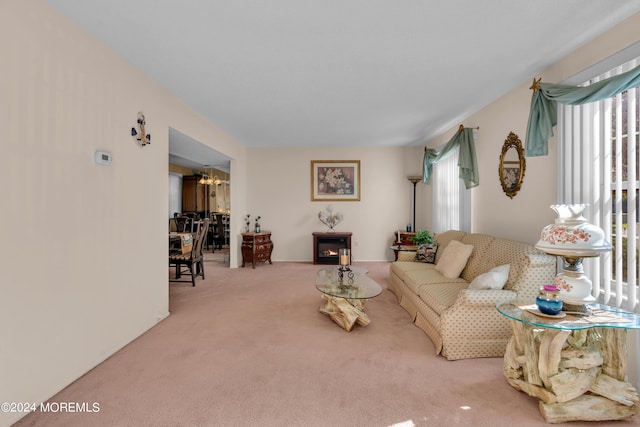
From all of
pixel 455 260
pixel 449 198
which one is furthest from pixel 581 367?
pixel 449 198

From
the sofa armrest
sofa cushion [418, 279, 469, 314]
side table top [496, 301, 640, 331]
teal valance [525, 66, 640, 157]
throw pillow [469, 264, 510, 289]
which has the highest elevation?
teal valance [525, 66, 640, 157]

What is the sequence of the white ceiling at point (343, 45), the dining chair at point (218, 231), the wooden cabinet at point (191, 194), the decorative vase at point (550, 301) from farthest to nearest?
the wooden cabinet at point (191, 194) → the dining chair at point (218, 231) → the white ceiling at point (343, 45) → the decorative vase at point (550, 301)

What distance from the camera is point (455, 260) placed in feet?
A: 10.4

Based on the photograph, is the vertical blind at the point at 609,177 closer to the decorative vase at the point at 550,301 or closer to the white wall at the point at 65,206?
the decorative vase at the point at 550,301

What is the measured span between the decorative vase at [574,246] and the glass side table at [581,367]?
0.15 meters

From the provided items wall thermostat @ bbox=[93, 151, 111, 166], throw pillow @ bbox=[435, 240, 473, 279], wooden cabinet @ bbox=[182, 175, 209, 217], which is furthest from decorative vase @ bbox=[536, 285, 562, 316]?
wooden cabinet @ bbox=[182, 175, 209, 217]

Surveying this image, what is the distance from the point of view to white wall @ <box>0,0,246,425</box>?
63.7 inches

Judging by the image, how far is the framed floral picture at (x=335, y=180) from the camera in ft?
20.3

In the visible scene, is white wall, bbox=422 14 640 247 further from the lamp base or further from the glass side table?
the glass side table

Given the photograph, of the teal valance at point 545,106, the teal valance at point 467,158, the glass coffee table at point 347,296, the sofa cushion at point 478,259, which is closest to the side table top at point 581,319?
the sofa cushion at point 478,259

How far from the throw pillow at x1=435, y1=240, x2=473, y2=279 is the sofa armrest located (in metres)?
0.90

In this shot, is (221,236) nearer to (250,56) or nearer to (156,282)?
(156,282)

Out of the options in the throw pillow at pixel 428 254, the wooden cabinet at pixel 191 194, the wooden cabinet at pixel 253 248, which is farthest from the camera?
the wooden cabinet at pixel 191 194

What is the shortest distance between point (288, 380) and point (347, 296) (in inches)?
36.1
